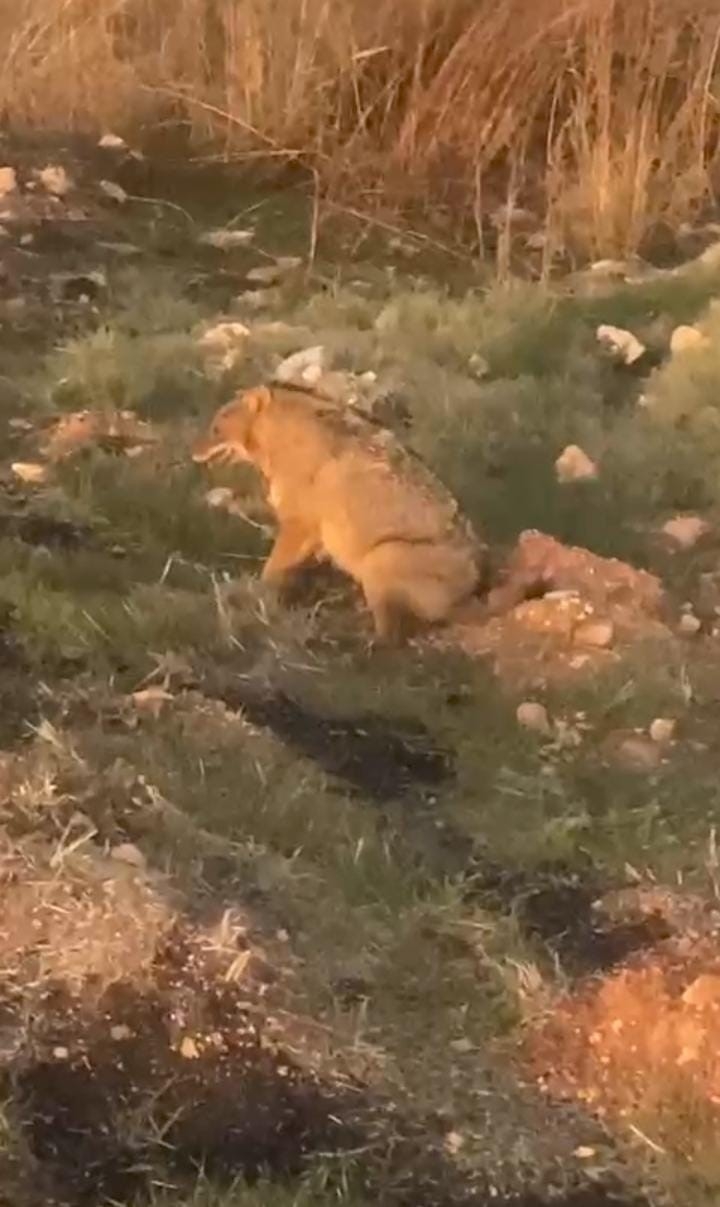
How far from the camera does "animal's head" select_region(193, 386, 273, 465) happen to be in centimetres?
442

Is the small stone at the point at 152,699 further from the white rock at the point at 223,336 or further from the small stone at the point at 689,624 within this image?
the white rock at the point at 223,336

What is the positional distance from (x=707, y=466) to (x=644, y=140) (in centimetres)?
212

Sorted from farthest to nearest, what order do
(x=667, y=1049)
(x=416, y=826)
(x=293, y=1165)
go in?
(x=416, y=826)
(x=667, y=1049)
(x=293, y=1165)

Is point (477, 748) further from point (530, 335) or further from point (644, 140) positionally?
point (644, 140)

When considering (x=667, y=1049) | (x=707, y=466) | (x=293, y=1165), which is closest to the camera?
(x=293, y=1165)

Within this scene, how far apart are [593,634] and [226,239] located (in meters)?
2.99

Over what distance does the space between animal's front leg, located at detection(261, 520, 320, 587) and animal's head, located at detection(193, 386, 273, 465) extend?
25 cm

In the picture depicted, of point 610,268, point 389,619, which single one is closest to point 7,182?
point 610,268

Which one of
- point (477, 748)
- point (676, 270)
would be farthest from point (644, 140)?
point (477, 748)

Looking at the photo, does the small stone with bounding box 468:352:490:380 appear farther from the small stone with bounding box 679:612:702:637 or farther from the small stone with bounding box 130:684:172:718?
the small stone with bounding box 130:684:172:718

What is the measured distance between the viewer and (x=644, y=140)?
668 centimetres

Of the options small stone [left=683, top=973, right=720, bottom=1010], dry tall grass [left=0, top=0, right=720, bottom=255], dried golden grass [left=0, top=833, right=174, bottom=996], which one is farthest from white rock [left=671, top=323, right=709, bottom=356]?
dried golden grass [left=0, top=833, right=174, bottom=996]

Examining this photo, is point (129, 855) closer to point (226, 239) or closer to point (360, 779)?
point (360, 779)

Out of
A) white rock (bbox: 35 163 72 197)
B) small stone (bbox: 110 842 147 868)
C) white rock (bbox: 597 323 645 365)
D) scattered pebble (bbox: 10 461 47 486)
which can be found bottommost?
white rock (bbox: 35 163 72 197)
